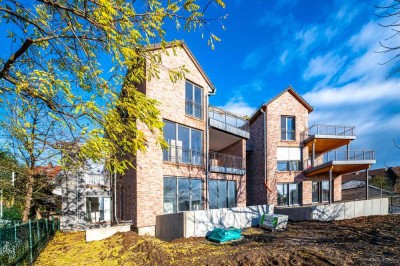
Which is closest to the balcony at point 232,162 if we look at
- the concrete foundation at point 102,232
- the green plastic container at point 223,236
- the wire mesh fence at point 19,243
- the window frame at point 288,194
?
the window frame at point 288,194

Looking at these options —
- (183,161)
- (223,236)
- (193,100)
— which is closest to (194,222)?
(223,236)

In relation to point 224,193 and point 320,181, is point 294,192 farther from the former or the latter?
point 224,193

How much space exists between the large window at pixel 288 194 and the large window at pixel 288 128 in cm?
431

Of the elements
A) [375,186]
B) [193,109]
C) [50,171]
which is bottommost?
[375,186]

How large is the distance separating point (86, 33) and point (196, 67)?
1276 centimetres

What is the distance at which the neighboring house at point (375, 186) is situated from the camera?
30359 millimetres

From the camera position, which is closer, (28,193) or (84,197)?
(28,193)

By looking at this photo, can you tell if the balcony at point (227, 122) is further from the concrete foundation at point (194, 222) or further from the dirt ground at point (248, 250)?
the dirt ground at point (248, 250)

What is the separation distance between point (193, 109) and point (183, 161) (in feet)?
11.1

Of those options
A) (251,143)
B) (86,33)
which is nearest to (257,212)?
(251,143)

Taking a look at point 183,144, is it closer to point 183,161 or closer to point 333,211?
point 183,161

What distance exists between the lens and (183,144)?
Answer: 50.7ft

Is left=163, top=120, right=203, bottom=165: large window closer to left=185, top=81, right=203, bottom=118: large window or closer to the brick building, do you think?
the brick building

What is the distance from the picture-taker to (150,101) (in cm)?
489
